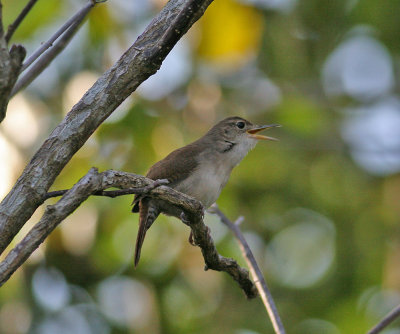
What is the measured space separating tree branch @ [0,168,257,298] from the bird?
1.00m

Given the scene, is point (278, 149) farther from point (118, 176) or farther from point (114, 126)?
point (118, 176)

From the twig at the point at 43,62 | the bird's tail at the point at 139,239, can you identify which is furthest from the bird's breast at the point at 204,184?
the twig at the point at 43,62

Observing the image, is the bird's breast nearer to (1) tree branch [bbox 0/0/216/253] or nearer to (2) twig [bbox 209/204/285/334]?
(2) twig [bbox 209/204/285/334]

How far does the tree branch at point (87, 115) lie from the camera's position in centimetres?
196

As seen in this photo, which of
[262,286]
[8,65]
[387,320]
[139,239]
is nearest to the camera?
[8,65]

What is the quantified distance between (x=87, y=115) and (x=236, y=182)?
403 centimetres

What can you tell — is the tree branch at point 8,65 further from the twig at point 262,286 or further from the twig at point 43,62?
the twig at point 262,286

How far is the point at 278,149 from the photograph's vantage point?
247 inches

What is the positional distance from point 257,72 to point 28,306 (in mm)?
3392

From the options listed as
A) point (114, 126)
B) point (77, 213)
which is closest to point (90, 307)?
point (77, 213)

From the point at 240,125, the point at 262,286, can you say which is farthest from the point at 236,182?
the point at 262,286

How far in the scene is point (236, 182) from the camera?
6.02m

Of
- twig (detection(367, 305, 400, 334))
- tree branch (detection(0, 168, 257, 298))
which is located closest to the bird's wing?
tree branch (detection(0, 168, 257, 298))

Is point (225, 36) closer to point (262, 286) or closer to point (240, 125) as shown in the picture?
point (240, 125)
